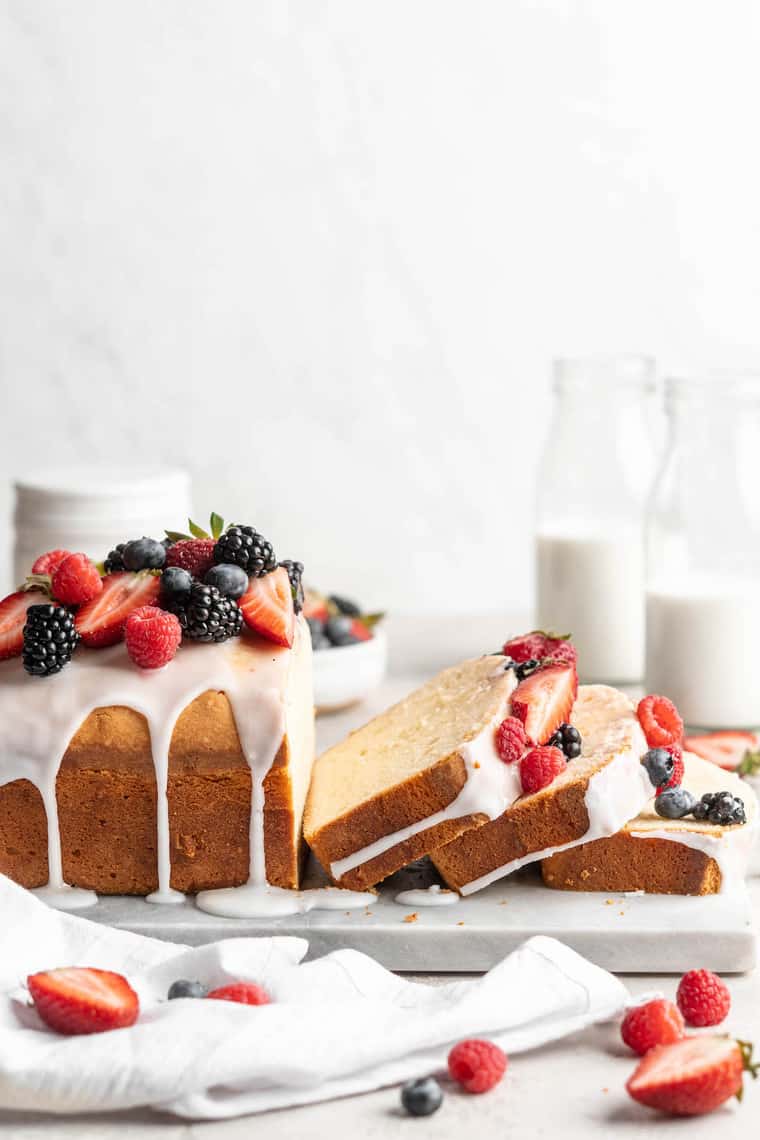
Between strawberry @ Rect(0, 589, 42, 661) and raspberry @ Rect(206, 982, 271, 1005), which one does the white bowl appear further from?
raspberry @ Rect(206, 982, 271, 1005)

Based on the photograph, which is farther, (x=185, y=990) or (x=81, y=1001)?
(x=185, y=990)

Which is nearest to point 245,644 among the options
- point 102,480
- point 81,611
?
point 81,611

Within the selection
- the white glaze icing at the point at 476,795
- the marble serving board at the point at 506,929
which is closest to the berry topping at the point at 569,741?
the white glaze icing at the point at 476,795

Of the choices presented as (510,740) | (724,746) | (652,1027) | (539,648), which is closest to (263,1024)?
(652,1027)

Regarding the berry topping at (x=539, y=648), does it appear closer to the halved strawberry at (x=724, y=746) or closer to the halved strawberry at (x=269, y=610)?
the halved strawberry at (x=269, y=610)

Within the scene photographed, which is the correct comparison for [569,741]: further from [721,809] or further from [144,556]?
[144,556]
